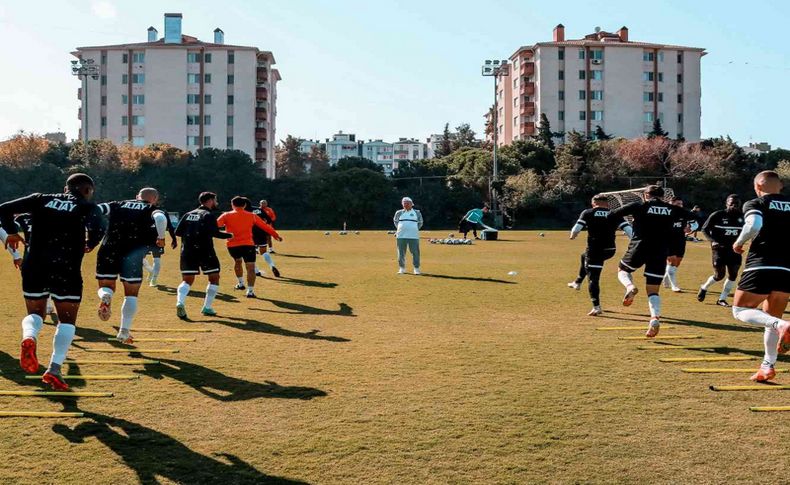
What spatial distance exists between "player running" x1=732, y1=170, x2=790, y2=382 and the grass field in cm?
46

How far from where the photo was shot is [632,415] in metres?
5.87

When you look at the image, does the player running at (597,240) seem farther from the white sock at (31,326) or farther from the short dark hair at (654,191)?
the white sock at (31,326)

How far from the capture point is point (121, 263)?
8.98 meters

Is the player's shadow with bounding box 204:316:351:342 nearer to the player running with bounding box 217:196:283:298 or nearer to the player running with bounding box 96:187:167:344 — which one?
the player running with bounding box 96:187:167:344

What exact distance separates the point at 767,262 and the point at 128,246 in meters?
7.19

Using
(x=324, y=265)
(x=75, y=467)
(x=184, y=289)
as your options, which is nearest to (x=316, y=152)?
(x=324, y=265)

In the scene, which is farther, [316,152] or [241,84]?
[316,152]

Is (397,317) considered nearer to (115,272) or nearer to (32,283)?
(115,272)

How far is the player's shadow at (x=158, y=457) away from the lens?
450 centimetres

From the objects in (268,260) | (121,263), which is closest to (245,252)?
(268,260)

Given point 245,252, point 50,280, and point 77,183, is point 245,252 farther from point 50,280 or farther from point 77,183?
point 50,280

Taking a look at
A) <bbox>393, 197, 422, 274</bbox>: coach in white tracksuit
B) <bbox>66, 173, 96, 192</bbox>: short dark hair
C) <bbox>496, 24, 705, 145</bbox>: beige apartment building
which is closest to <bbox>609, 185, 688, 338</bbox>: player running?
<bbox>66, 173, 96, 192</bbox>: short dark hair

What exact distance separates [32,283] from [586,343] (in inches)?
248

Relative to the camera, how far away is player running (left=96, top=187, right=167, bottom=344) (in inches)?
352
